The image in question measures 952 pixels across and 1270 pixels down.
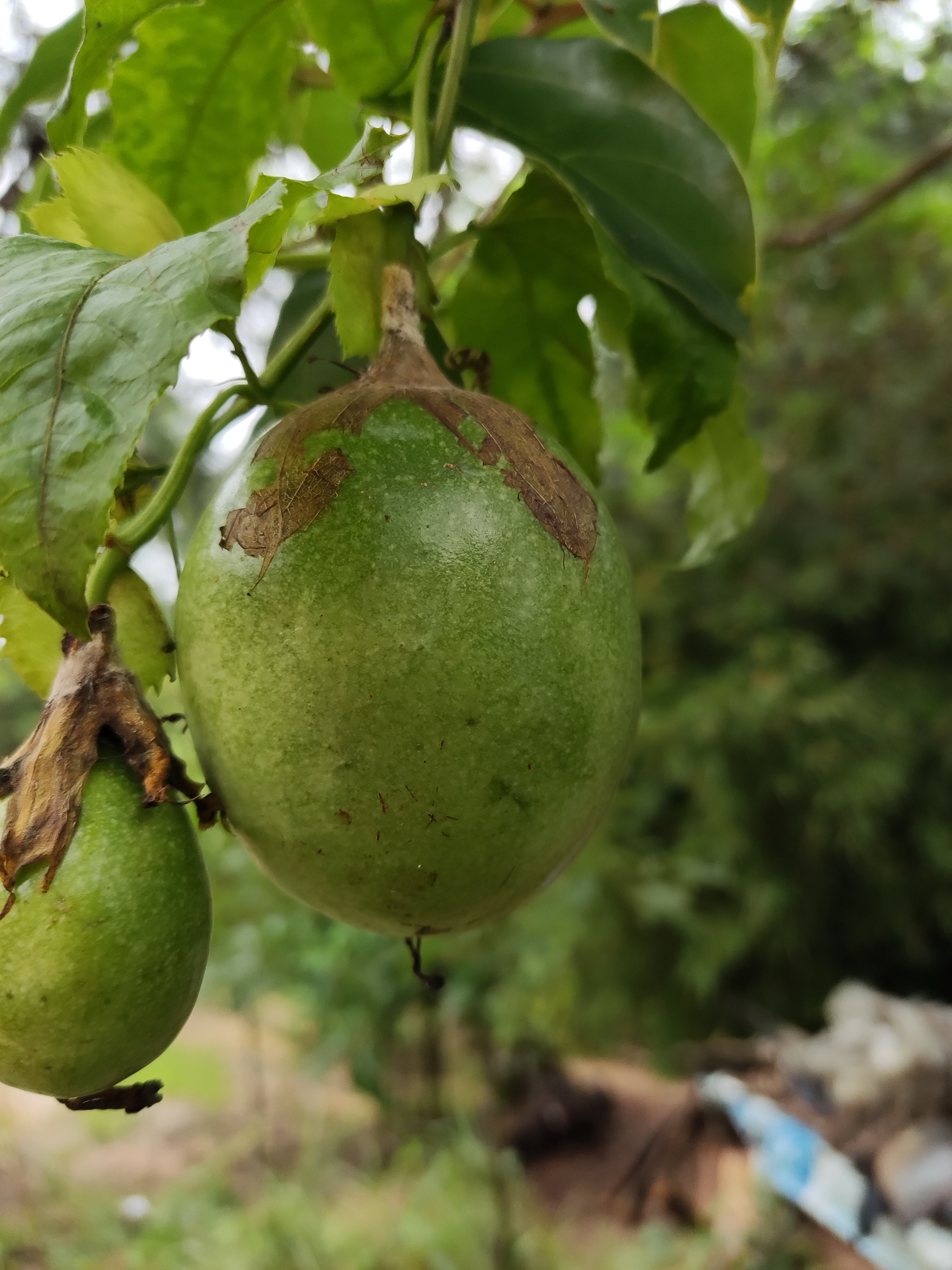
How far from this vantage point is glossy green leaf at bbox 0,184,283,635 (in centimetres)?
41

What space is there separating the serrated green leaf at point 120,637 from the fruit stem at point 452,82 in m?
0.35

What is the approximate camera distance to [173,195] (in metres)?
0.81

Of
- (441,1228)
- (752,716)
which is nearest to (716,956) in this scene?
(752,716)

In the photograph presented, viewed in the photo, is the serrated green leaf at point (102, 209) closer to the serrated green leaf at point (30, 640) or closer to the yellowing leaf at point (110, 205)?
the yellowing leaf at point (110, 205)

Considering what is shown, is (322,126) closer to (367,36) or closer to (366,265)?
(367,36)

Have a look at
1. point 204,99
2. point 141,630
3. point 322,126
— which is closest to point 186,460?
point 141,630

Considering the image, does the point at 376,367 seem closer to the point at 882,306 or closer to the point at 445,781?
the point at 445,781

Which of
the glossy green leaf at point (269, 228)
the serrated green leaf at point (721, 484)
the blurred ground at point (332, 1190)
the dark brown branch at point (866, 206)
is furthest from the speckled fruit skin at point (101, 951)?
the blurred ground at point (332, 1190)

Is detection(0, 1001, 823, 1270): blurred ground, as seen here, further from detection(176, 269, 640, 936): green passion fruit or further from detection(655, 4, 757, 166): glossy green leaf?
detection(655, 4, 757, 166): glossy green leaf

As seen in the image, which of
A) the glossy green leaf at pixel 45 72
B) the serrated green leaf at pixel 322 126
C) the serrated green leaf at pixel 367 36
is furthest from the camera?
the serrated green leaf at pixel 322 126

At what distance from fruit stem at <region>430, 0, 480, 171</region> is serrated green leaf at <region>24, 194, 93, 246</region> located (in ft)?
0.76

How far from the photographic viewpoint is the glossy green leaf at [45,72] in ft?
2.83

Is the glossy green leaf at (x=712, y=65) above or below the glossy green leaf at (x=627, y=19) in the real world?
below

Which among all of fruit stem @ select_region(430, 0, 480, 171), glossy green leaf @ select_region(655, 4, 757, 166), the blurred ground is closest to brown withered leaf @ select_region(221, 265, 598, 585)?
fruit stem @ select_region(430, 0, 480, 171)
